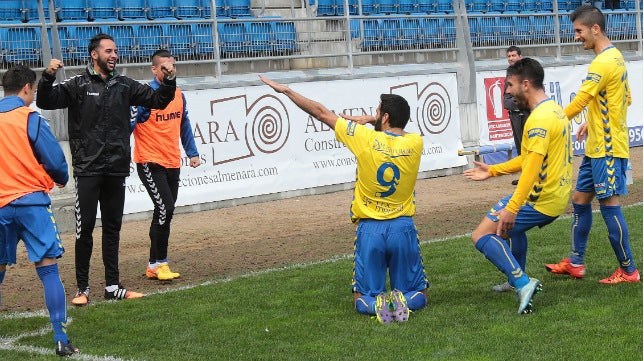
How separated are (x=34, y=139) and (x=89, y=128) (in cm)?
173

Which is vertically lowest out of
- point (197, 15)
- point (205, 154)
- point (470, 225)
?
point (470, 225)

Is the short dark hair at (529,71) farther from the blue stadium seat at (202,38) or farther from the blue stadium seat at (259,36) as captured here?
the blue stadium seat at (259,36)

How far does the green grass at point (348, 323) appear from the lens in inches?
255

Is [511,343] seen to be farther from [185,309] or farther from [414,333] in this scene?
[185,309]

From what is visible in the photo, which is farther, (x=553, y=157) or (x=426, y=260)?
(x=426, y=260)

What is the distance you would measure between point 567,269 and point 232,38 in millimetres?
Answer: 9560

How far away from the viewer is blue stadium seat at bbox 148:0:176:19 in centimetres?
1744

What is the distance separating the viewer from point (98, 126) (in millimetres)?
8461

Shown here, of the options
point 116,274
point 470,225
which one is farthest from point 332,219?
point 116,274

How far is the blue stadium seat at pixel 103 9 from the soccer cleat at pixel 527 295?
1129 cm

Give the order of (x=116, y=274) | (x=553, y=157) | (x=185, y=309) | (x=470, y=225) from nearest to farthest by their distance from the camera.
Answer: (x=553, y=157) → (x=185, y=309) → (x=116, y=274) → (x=470, y=225)

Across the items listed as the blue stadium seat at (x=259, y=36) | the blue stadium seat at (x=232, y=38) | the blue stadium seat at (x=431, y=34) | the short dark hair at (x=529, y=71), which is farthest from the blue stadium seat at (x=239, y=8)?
the short dark hair at (x=529, y=71)

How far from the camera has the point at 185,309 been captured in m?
8.14

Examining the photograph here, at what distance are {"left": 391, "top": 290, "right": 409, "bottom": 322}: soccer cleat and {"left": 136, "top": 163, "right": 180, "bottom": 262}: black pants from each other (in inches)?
124
